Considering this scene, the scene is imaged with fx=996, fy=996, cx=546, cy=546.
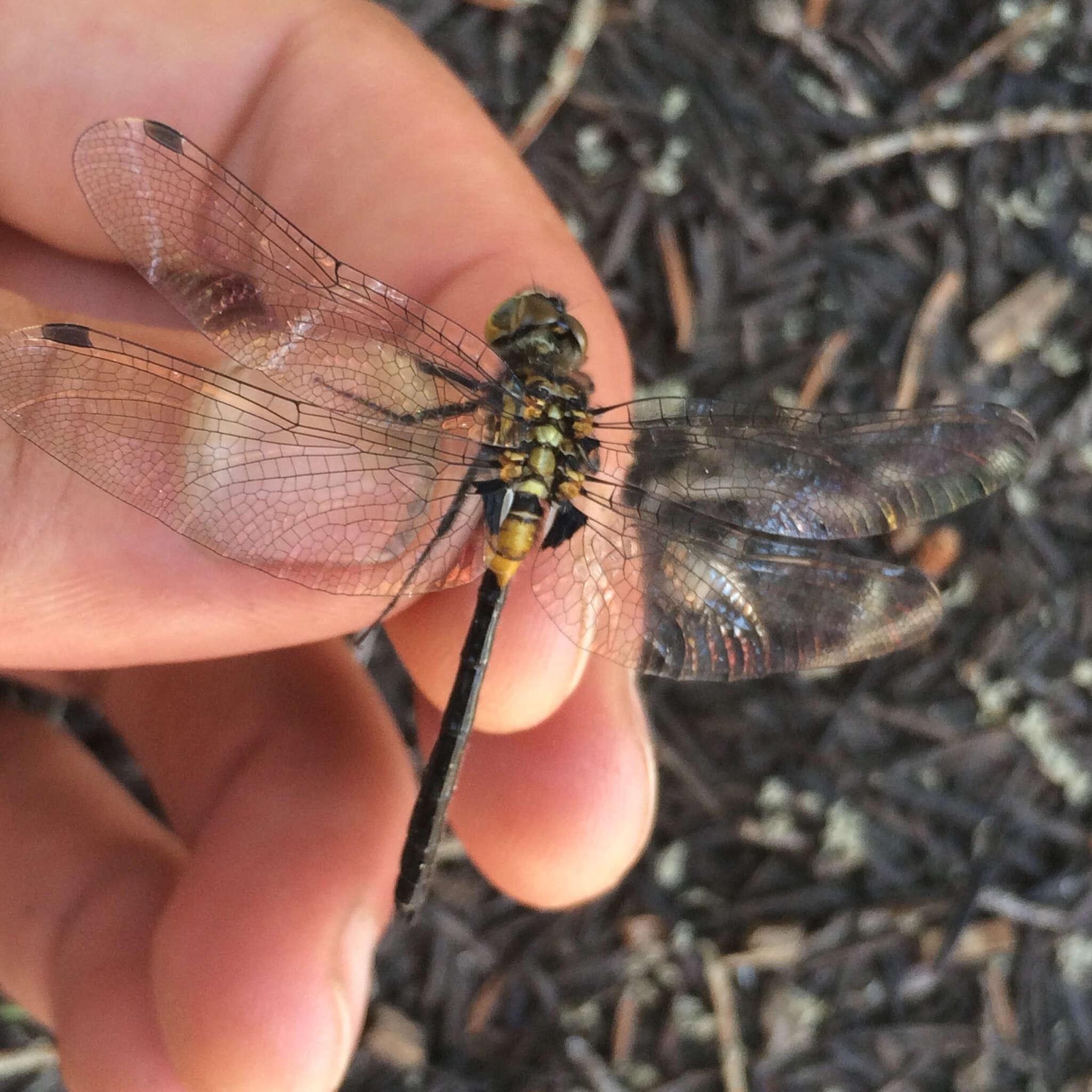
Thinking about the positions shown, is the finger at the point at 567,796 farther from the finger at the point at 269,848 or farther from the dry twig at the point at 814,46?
the dry twig at the point at 814,46

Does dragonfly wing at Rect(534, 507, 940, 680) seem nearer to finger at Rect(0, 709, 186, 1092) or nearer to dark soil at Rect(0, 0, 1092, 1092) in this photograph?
dark soil at Rect(0, 0, 1092, 1092)

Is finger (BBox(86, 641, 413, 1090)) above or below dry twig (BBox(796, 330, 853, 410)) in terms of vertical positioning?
below

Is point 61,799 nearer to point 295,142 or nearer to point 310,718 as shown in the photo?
point 310,718

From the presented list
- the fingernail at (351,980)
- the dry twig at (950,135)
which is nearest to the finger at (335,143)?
the fingernail at (351,980)

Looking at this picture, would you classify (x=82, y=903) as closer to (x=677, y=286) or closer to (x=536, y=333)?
(x=536, y=333)

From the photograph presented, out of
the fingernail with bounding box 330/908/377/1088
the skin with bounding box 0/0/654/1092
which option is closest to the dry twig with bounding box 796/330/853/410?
the skin with bounding box 0/0/654/1092

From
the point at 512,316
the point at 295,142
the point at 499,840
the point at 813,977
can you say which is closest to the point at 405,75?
the point at 295,142
